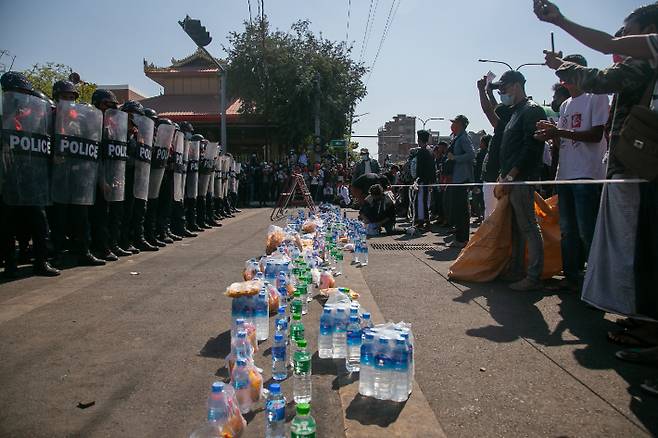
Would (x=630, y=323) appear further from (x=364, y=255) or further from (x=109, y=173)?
(x=109, y=173)

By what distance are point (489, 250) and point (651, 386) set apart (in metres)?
3.02

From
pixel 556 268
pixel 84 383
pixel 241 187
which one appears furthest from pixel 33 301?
pixel 241 187

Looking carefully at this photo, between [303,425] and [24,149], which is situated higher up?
[24,149]

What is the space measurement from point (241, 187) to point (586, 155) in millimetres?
20379

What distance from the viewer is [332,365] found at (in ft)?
11.2

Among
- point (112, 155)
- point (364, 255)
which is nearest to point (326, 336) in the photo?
point (364, 255)

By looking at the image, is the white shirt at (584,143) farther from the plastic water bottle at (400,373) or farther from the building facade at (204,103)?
the building facade at (204,103)

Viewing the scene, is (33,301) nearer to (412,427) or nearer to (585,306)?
(412,427)

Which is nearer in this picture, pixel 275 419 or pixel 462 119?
pixel 275 419

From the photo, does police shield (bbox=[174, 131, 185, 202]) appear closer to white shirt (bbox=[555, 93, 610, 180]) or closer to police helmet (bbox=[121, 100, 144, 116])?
police helmet (bbox=[121, 100, 144, 116])

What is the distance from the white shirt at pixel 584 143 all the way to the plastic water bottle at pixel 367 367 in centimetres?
330

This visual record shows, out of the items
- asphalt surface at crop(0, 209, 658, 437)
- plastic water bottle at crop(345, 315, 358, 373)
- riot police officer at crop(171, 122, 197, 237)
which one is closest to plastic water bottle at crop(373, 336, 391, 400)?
asphalt surface at crop(0, 209, 658, 437)

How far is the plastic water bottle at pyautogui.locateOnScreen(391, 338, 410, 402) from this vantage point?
2.85 metres

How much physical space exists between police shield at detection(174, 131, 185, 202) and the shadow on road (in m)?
7.61
